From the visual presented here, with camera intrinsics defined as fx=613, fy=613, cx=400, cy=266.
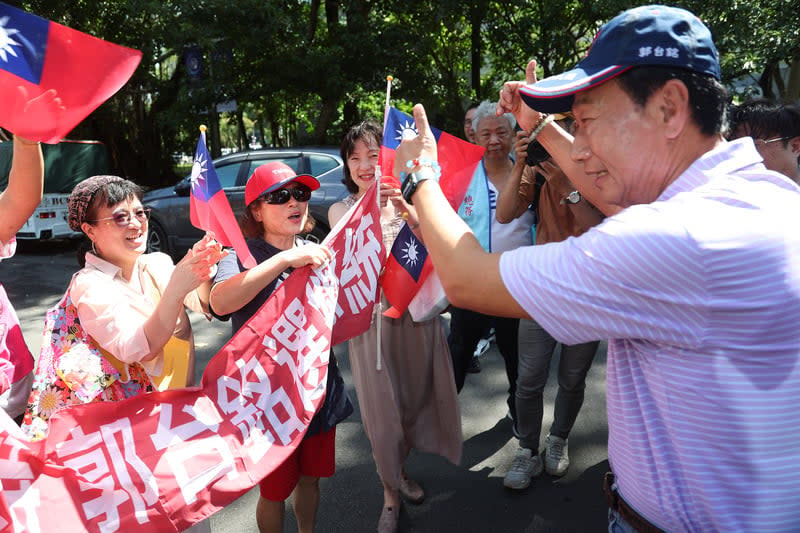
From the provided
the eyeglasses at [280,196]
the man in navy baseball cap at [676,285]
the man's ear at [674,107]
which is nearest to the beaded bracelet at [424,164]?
the man in navy baseball cap at [676,285]

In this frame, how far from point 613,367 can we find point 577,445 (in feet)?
8.78

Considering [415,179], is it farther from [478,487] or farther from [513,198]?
[478,487]

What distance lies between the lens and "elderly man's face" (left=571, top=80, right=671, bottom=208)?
1194 millimetres

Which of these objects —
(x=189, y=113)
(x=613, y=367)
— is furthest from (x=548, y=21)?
(x=613, y=367)

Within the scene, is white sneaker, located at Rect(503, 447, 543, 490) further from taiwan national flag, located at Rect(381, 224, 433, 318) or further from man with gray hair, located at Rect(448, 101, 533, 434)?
taiwan national flag, located at Rect(381, 224, 433, 318)

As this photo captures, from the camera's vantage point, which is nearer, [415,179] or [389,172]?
[415,179]

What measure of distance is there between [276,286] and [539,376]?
1.55m

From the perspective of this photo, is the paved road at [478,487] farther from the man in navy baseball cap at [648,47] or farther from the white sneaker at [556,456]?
the man in navy baseball cap at [648,47]

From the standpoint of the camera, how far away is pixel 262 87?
13023 millimetres

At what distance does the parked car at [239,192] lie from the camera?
802 cm

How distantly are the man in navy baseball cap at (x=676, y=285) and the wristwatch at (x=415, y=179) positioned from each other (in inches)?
7.0

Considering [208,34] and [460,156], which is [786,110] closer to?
[460,156]

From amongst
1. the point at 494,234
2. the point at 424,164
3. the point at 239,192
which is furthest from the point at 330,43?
the point at 424,164

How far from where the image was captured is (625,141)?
47.8 inches
